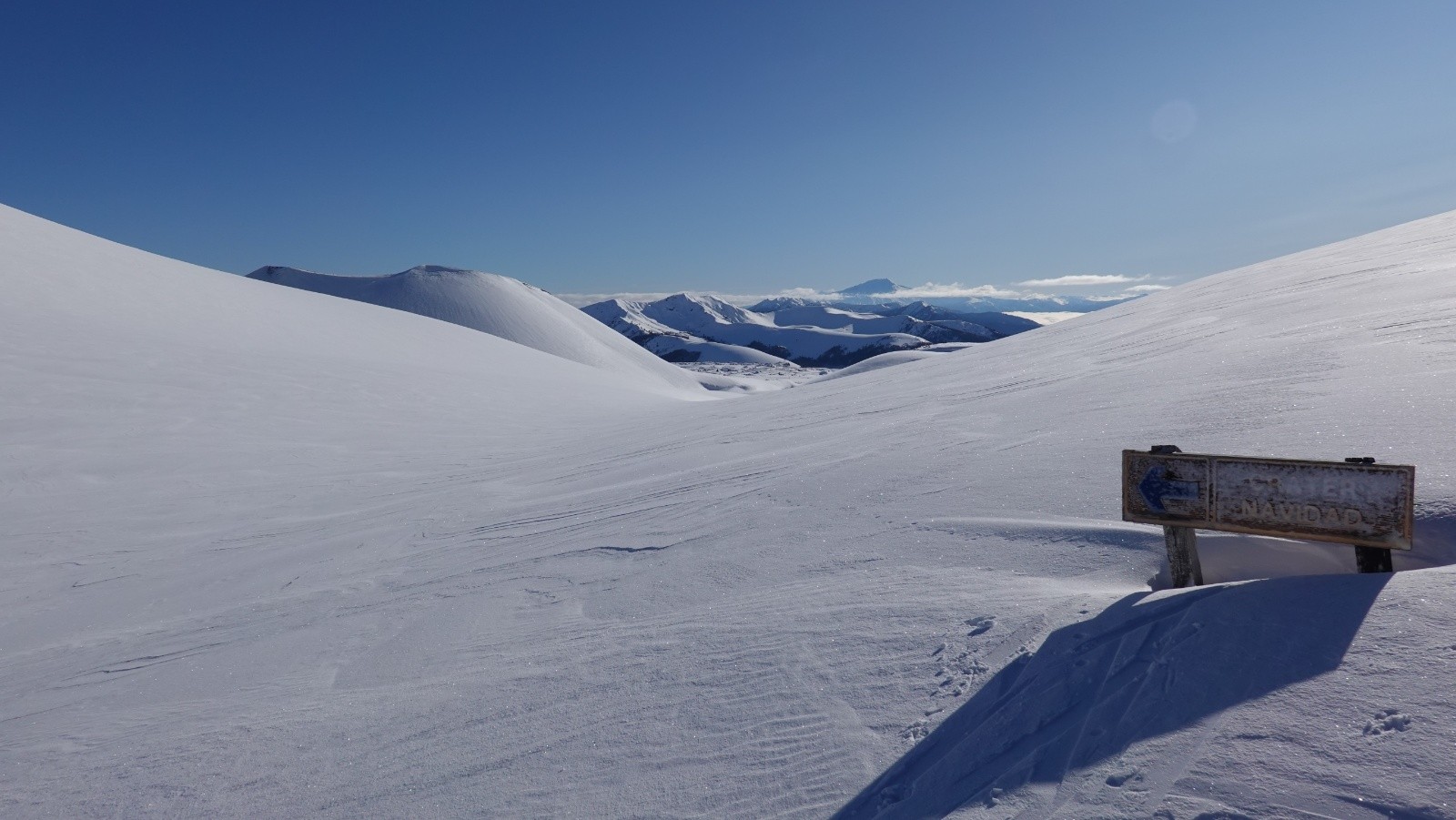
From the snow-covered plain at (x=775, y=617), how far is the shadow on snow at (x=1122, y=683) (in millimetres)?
12

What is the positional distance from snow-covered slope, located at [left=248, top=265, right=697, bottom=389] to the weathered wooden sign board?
46.4 metres

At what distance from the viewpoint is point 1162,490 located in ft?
10.2

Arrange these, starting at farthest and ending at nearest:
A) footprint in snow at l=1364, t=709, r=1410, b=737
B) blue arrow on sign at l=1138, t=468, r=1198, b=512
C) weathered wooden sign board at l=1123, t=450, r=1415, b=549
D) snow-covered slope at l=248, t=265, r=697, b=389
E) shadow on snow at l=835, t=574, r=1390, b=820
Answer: snow-covered slope at l=248, t=265, r=697, b=389 < blue arrow on sign at l=1138, t=468, r=1198, b=512 < weathered wooden sign board at l=1123, t=450, r=1415, b=549 < shadow on snow at l=835, t=574, r=1390, b=820 < footprint in snow at l=1364, t=709, r=1410, b=737

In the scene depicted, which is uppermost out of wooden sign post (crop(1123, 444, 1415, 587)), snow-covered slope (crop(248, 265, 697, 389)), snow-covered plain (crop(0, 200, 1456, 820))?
snow-covered slope (crop(248, 265, 697, 389))

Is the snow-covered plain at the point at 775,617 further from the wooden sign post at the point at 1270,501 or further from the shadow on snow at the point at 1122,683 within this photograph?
the wooden sign post at the point at 1270,501

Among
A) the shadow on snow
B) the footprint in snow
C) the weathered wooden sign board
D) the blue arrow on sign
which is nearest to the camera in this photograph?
the footprint in snow

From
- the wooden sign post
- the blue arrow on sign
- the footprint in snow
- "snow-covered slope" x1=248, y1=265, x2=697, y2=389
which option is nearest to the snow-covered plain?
the footprint in snow

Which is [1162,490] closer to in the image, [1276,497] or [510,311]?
[1276,497]

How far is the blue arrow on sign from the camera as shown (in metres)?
3.06

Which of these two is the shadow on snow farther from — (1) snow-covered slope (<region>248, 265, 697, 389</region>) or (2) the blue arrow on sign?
(1) snow-covered slope (<region>248, 265, 697, 389</region>)

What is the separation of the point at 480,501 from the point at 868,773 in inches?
244

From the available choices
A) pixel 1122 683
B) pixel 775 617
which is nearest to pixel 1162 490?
pixel 1122 683

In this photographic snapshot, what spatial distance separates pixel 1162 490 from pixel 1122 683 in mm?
993

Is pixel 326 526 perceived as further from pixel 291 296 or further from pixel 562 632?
pixel 291 296
